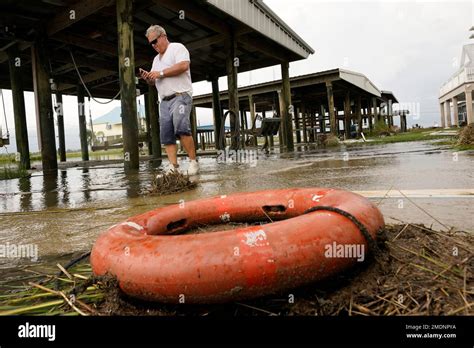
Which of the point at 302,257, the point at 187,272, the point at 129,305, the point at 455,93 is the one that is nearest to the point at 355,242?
the point at 302,257

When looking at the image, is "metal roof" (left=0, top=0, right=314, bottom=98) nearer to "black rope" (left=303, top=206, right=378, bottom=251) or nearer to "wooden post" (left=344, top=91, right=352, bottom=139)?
"black rope" (left=303, top=206, right=378, bottom=251)

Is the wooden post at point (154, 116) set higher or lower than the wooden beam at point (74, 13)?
lower

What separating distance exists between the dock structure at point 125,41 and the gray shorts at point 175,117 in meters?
2.05

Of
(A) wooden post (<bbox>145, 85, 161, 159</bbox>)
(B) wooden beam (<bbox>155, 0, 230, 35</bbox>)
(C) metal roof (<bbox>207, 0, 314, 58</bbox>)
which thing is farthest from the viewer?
(A) wooden post (<bbox>145, 85, 161, 159</bbox>)

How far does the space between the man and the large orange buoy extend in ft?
10.1

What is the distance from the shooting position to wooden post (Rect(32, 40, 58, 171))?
324 inches

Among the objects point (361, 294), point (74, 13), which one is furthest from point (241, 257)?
point (74, 13)

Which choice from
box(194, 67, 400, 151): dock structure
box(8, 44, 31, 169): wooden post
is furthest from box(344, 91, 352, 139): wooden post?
box(8, 44, 31, 169): wooden post

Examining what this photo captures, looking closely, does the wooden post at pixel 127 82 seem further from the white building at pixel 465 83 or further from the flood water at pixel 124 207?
the white building at pixel 465 83

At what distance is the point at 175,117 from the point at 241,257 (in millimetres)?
3439

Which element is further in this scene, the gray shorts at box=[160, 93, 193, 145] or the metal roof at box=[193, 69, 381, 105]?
the metal roof at box=[193, 69, 381, 105]

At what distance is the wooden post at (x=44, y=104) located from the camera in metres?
8.24

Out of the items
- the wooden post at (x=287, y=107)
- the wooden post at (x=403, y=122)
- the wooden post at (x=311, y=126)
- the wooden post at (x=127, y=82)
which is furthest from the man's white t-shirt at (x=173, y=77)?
the wooden post at (x=403, y=122)

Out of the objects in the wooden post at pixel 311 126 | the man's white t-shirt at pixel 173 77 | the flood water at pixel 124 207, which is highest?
the wooden post at pixel 311 126
